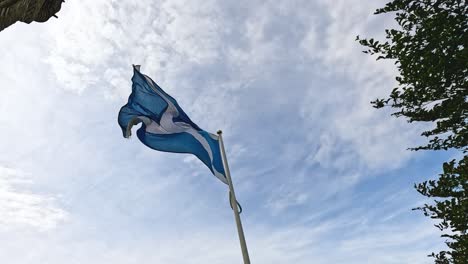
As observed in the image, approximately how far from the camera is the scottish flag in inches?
302

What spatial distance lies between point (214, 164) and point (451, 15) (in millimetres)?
8862

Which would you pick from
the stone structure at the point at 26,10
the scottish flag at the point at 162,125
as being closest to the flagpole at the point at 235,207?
the scottish flag at the point at 162,125

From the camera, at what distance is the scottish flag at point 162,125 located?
7664 millimetres

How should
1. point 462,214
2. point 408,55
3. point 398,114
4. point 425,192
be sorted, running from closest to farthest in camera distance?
point 462,214 < point 425,192 < point 408,55 < point 398,114

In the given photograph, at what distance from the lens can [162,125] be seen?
781 centimetres

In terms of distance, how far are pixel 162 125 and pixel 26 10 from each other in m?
4.83

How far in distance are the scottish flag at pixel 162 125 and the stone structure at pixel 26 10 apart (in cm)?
432

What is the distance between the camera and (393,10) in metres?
10.7

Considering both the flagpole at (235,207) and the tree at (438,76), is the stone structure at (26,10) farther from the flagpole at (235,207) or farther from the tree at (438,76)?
the tree at (438,76)

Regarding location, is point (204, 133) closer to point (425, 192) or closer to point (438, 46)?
point (425, 192)

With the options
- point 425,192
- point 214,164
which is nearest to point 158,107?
point 214,164

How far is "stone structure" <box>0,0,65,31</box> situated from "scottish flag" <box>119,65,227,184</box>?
4.32m

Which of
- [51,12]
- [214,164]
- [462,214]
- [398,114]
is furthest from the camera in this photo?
[398,114]

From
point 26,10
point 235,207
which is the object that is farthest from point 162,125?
point 26,10
